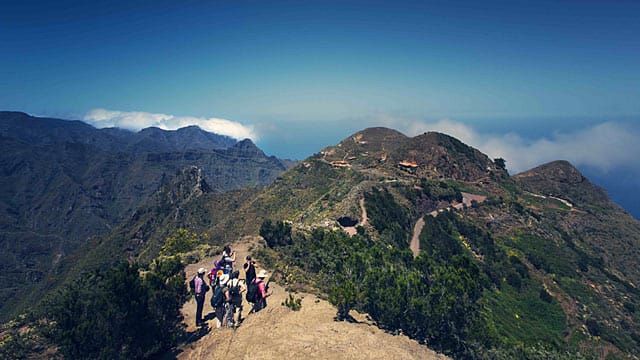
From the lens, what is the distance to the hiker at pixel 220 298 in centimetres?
1811

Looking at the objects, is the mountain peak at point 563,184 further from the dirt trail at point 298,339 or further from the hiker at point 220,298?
the hiker at point 220,298

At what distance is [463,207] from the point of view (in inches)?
2729

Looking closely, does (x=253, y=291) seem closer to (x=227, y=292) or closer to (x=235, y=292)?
(x=227, y=292)

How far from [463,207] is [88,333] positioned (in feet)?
225

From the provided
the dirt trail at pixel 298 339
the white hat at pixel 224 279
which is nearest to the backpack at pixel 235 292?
the white hat at pixel 224 279

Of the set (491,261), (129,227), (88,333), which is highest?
(88,333)

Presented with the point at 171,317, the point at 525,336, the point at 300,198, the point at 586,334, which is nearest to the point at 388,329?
the point at 171,317

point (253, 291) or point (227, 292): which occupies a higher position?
point (227, 292)

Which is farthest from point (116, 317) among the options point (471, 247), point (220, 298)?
point (471, 247)

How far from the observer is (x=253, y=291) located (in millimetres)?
19625

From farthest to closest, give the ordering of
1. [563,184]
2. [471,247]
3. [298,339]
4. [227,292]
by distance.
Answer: [563,184] < [471,247] < [227,292] < [298,339]

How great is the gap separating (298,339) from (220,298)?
5.00m

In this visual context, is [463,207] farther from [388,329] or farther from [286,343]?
[286,343]

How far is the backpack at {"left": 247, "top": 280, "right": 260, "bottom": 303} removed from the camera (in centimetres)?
1954
